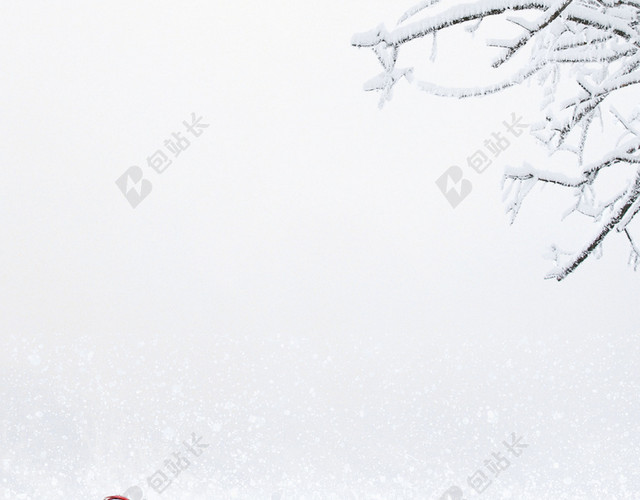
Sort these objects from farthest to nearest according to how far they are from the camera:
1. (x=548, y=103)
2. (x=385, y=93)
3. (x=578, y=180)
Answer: (x=548, y=103) → (x=578, y=180) → (x=385, y=93)

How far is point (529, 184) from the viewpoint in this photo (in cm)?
319

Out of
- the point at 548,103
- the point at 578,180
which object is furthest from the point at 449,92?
the point at 548,103

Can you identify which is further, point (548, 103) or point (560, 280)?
point (548, 103)

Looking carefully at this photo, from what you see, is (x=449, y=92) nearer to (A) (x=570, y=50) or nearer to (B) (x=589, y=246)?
(A) (x=570, y=50)

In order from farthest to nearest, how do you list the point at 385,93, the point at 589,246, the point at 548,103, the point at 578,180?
1. the point at 548,103
2. the point at 578,180
3. the point at 589,246
4. the point at 385,93

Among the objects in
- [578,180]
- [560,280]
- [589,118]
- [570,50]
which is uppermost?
[570,50]

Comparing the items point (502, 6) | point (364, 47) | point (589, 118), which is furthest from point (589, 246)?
point (364, 47)

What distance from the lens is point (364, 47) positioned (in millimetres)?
2506

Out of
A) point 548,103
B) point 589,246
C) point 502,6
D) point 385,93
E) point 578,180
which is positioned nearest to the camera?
point 502,6

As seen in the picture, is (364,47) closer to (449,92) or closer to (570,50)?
(449,92)

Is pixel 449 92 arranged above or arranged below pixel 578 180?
above

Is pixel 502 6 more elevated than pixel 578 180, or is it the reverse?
pixel 502 6

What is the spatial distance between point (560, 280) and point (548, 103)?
1.37 metres

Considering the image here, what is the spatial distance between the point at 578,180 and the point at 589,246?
0.40m
